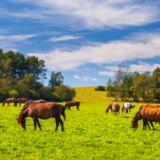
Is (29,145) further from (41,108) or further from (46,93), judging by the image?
(46,93)

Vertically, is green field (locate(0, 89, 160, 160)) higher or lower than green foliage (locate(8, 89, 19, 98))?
lower

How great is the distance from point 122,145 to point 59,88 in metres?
121

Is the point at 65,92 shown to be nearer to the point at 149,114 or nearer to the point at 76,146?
the point at 149,114

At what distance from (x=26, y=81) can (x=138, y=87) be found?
3923 cm

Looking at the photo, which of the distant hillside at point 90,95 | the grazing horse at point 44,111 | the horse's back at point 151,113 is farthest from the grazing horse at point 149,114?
the distant hillside at point 90,95

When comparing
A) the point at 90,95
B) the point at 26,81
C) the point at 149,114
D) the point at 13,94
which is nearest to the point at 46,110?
the point at 149,114

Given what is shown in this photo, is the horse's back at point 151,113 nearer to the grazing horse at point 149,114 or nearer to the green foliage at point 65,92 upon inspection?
the grazing horse at point 149,114

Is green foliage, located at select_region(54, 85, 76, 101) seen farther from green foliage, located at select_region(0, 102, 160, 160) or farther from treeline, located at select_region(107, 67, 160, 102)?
green foliage, located at select_region(0, 102, 160, 160)

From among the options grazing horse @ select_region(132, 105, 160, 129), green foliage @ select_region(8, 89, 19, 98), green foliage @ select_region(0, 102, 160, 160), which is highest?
green foliage @ select_region(8, 89, 19, 98)

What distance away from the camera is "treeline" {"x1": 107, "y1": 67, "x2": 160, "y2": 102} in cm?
14475

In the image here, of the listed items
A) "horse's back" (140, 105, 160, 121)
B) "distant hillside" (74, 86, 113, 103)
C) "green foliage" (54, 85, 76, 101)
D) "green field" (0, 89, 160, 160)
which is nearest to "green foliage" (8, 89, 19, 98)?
"green foliage" (54, 85, 76, 101)

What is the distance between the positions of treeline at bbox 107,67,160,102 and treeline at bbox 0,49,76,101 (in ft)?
56.1

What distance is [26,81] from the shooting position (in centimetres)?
13325

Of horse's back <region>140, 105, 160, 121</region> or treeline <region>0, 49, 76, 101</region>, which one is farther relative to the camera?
treeline <region>0, 49, 76, 101</region>
